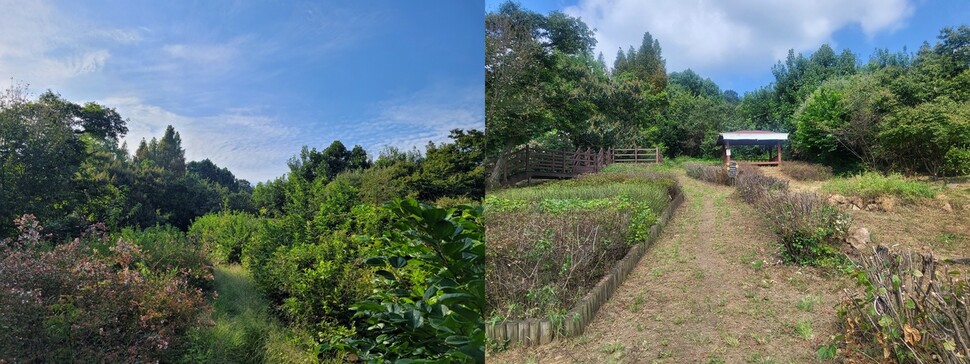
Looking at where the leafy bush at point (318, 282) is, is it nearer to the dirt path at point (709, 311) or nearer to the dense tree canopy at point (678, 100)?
the dirt path at point (709, 311)

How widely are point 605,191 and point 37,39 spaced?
2.09m

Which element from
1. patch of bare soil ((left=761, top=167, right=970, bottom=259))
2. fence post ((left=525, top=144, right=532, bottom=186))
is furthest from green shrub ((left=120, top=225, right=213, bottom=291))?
patch of bare soil ((left=761, top=167, right=970, bottom=259))

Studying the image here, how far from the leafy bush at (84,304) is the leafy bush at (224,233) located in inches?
6.7

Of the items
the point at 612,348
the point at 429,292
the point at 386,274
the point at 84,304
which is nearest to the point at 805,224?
the point at 612,348

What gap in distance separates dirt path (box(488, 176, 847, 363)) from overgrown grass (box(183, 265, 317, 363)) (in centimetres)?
70

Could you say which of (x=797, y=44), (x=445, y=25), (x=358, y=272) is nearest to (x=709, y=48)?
(x=797, y=44)

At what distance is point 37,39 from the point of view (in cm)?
124

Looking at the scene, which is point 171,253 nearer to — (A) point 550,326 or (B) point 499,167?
(B) point 499,167

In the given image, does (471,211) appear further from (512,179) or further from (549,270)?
(549,270)

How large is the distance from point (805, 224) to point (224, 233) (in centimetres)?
206

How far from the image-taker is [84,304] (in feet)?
3.87

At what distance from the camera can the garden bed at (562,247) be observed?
5.49 feet

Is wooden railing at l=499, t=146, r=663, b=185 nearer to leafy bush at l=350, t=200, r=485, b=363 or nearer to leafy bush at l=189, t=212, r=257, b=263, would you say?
leafy bush at l=350, t=200, r=485, b=363

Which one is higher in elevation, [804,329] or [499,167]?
[499,167]
